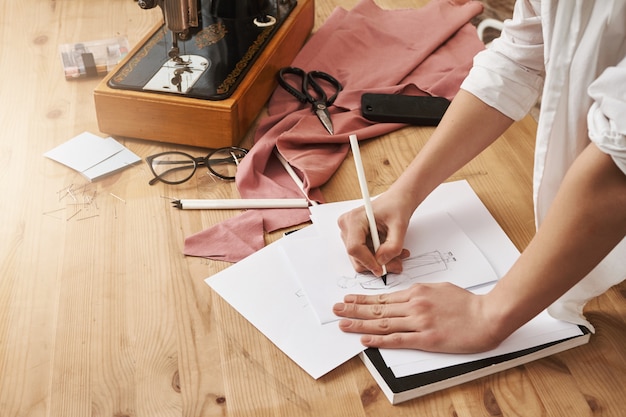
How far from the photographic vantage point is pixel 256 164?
1.34 meters

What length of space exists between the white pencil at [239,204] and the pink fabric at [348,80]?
1 cm

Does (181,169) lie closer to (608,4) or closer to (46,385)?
(46,385)

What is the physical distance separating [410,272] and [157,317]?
38 centimetres

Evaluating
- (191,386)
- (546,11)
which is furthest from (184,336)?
(546,11)

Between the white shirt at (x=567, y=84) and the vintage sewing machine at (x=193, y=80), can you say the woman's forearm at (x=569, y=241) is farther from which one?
the vintage sewing machine at (x=193, y=80)

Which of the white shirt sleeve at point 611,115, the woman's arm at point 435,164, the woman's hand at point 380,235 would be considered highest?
the white shirt sleeve at point 611,115

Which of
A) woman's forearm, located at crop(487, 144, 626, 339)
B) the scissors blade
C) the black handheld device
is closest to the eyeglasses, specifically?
the scissors blade

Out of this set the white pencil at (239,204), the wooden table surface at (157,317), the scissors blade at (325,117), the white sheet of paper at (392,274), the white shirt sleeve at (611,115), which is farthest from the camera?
the scissors blade at (325,117)

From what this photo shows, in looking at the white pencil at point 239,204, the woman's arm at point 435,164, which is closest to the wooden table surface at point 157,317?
the white pencil at point 239,204

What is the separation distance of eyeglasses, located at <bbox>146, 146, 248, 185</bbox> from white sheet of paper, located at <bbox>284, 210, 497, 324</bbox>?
0.25 meters

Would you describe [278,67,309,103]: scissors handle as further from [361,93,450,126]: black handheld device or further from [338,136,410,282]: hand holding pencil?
[338,136,410,282]: hand holding pencil

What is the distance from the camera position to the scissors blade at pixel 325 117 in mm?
1407

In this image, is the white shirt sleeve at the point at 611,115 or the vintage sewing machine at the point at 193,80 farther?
the vintage sewing machine at the point at 193,80

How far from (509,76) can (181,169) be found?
60 centimetres
